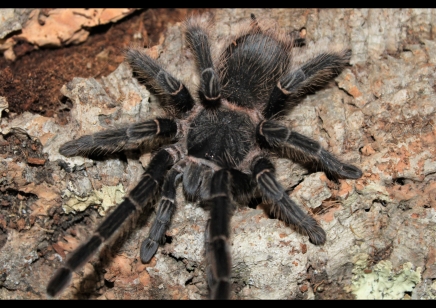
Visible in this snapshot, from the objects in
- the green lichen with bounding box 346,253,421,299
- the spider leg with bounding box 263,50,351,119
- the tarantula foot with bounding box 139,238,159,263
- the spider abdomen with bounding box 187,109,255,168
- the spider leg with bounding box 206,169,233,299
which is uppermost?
the spider leg with bounding box 263,50,351,119

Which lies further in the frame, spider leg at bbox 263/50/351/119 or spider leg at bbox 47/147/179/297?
spider leg at bbox 263/50/351/119

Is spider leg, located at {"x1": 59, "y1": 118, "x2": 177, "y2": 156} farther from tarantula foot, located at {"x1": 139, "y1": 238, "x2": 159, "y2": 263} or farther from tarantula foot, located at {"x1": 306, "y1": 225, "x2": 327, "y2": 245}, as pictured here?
tarantula foot, located at {"x1": 306, "y1": 225, "x2": 327, "y2": 245}

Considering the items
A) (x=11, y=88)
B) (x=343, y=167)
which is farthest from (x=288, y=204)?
(x=11, y=88)

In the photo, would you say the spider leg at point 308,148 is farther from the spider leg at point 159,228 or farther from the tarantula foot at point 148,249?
the tarantula foot at point 148,249

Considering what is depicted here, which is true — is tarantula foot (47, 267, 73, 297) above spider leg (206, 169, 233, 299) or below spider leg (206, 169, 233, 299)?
below

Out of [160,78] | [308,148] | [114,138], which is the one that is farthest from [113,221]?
[308,148]

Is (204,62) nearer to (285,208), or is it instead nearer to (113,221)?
(285,208)

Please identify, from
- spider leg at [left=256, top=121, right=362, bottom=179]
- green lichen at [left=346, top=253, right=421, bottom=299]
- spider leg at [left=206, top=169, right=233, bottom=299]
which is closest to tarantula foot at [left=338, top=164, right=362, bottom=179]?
spider leg at [left=256, top=121, right=362, bottom=179]

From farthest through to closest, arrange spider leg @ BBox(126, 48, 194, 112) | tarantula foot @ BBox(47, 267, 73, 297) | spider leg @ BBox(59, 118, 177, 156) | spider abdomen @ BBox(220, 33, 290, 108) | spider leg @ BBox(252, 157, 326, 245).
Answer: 1. spider abdomen @ BBox(220, 33, 290, 108)
2. spider leg @ BBox(126, 48, 194, 112)
3. spider leg @ BBox(59, 118, 177, 156)
4. spider leg @ BBox(252, 157, 326, 245)
5. tarantula foot @ BBox(47, 267, 73, 297)
